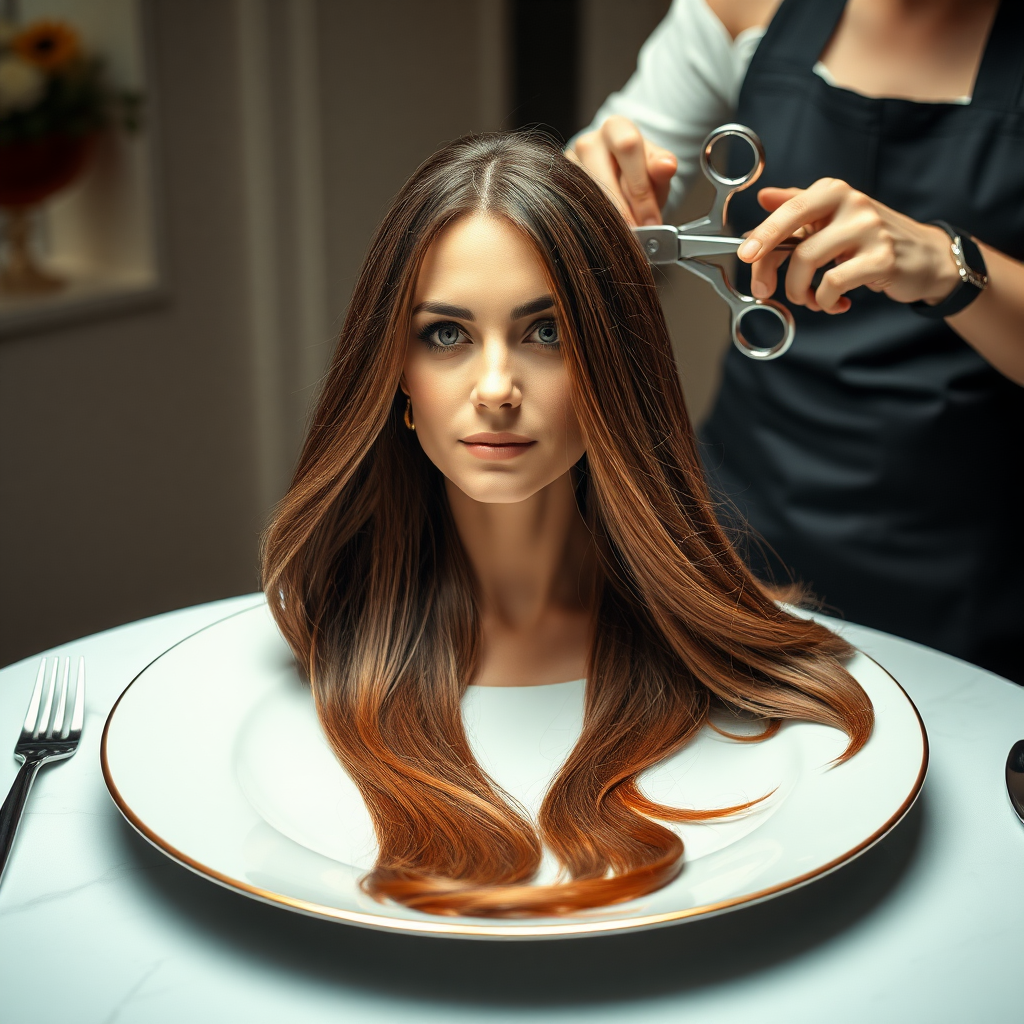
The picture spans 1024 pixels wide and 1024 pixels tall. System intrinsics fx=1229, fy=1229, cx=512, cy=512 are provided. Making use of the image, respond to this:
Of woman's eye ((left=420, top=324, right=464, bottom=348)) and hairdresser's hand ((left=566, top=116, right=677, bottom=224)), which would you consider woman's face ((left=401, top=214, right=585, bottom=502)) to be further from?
hairdresser's hand ((left=566, top=116, right=677, bottom=224))

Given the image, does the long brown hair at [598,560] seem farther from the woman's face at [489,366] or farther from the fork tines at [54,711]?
the fork tines at [54,711]

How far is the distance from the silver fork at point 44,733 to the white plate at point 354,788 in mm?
50

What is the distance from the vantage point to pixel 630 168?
3.07 ft

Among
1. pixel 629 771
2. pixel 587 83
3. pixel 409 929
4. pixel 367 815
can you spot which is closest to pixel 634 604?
pixel 629 771

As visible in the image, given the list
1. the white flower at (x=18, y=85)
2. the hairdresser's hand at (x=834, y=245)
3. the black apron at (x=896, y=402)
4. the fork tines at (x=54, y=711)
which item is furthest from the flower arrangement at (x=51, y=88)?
the hairdresser's hand at (x=834, y=245)

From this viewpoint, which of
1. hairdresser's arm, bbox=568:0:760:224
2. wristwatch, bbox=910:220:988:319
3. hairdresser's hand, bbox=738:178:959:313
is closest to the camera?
hairdresser's hand, bbox=738:178:959:313

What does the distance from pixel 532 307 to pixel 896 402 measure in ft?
1.52

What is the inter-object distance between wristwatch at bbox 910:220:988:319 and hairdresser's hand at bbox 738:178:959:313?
48 mm

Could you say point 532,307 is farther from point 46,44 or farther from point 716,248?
point 46,44

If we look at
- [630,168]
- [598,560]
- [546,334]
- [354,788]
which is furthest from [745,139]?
[354,788]

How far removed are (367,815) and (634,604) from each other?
280 millimetres

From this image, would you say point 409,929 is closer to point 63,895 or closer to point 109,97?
point 63,895

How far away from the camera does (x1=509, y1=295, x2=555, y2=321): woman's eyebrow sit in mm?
790

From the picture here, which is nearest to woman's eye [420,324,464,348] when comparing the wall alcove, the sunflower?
the wall alcove
